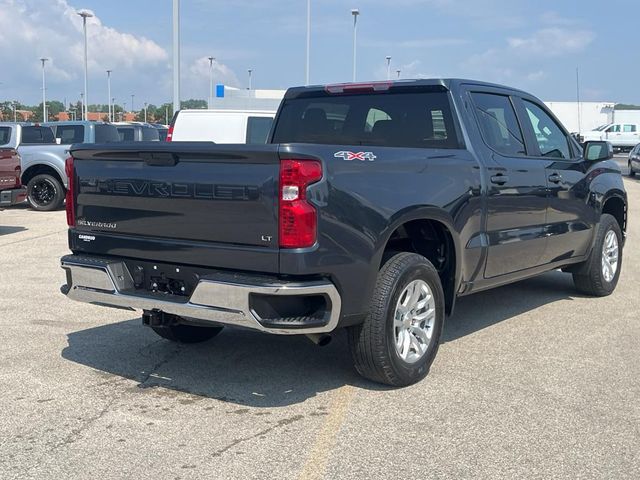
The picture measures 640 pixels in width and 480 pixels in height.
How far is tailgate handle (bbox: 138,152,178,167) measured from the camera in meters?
4.28

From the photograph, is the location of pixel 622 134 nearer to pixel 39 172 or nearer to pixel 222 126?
pixel 222 126

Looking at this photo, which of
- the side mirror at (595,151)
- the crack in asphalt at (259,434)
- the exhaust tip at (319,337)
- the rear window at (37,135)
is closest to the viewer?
the crack in asphalt at (259,434)

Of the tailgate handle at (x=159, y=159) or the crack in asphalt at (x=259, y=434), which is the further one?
the tailgate handle at (x=159, y=159)

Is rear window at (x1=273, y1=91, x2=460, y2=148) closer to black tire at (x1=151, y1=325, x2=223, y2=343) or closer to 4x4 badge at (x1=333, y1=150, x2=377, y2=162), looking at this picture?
4x4 badge at (x1=333, y1=150, x2=377, y2=162)

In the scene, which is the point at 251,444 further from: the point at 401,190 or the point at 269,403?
the point at 401,190

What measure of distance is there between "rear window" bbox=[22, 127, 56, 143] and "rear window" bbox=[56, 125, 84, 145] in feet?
1.37

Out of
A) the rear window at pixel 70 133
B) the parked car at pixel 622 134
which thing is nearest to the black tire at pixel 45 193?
the rear window at pixel 70 133

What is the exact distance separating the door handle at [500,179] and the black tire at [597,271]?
2.12m

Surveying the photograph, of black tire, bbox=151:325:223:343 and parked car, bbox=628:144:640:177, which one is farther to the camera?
parked car, bbox=628:144:640:177

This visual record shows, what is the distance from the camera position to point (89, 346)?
5.55m

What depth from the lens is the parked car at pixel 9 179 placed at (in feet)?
38.5

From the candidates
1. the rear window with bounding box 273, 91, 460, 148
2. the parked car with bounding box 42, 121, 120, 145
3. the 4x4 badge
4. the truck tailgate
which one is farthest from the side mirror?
the parked car with bounding box 42, 121, 120, 145

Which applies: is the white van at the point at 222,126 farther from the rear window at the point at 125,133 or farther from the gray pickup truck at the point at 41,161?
the rear window at the point at 125,133

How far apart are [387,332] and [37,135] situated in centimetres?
1314
